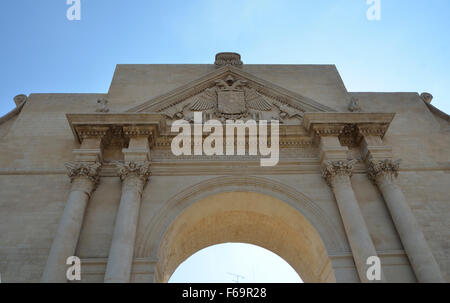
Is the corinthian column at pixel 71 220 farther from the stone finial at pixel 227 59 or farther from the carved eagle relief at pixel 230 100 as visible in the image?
the stone finial at pixel 227 59

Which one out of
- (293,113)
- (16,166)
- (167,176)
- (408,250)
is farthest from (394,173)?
(16,166)

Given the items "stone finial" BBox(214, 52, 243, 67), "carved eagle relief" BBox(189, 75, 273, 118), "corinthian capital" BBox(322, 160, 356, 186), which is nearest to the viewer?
"corinthian capital" BBox(322, 160, 356, 186)

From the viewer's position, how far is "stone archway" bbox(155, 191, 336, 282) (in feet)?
33.4

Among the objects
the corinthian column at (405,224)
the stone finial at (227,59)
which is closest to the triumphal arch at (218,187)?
the corinthian column at (405,224)

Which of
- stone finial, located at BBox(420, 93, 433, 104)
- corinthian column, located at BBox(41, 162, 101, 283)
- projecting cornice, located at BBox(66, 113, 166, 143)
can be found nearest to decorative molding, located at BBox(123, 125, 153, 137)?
projecting cornice, located at BBox(66, 113, 166, 143)

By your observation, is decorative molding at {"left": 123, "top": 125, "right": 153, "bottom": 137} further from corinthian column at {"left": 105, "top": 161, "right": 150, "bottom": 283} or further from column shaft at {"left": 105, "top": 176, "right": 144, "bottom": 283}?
column shaft at {"left": 105, "top": 176, "right": 144, "bottom": 283}

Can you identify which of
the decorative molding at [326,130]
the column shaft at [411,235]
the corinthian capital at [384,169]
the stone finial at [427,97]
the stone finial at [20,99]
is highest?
the stone finial at [20,99]

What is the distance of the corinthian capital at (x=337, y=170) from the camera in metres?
10.3

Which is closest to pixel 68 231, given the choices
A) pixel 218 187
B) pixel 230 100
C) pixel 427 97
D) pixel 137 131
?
pixel 137 131

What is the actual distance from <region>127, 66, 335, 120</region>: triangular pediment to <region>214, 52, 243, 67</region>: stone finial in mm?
1393

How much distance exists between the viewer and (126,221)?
360 inches

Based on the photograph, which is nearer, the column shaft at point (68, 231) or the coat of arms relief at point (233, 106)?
the column shaft at point (68, 231)

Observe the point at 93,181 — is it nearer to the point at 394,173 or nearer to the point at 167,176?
the point at 167,176

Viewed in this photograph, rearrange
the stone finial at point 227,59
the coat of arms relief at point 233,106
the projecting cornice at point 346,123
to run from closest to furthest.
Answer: the projecting cornice at point 346,123, the coat of arms relief at point 233,106, the stone finial at point 227,59
